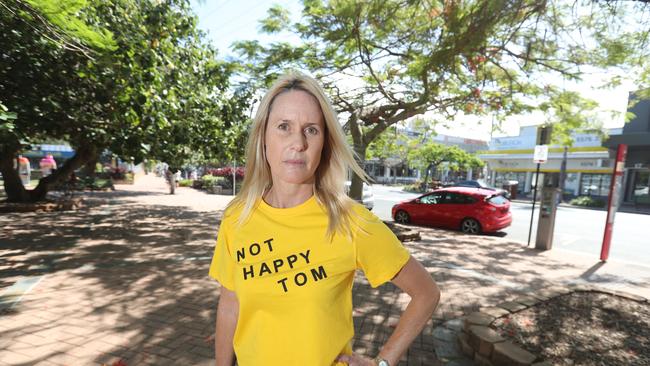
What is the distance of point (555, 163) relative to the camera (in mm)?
32844

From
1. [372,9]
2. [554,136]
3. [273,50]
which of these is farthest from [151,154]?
[554,136]

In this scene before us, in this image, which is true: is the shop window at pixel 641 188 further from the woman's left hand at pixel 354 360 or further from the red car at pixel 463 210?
the woman's left hand at pixel 354 360

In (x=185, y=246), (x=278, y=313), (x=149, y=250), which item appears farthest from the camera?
(x=185, y=246)

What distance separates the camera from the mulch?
3232mm

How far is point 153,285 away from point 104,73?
3.41 metres

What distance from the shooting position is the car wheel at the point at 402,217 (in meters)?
12.7

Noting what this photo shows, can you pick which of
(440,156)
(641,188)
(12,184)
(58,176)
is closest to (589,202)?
(641,188)

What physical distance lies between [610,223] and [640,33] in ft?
14.2

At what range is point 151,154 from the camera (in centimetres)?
794

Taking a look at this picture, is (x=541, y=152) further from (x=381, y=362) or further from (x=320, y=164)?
(x=381, y=362)

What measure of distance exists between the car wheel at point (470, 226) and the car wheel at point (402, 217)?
6.51ft

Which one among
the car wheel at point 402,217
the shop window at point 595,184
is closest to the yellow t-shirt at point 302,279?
the car wheel at point 402,217

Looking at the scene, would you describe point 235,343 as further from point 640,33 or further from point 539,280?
point 640,33

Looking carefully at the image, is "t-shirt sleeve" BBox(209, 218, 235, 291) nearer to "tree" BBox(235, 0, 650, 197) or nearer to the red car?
"tree" BBox(235, 0, 650, 197)
